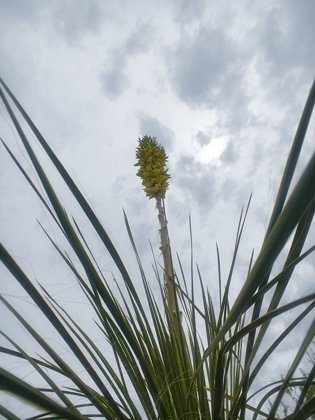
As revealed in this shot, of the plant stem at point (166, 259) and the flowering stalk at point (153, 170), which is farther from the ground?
the flowering stalk at point (153, 170)

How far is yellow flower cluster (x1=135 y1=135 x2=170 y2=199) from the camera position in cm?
298

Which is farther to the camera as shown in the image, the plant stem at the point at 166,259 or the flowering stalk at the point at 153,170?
the flowering stalk at the point at 153,170

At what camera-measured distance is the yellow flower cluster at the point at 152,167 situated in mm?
2977

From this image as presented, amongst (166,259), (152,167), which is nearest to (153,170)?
(152,167)

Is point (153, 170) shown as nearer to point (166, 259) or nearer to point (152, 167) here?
point (152, 167)

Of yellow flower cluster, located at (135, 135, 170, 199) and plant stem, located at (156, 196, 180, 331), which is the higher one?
yellow flower cluster, located at (135, 135, 170, 199)

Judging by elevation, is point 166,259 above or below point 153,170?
below

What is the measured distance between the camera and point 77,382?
2.64ft

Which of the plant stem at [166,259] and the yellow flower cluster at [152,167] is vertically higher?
the yellow flower cluster at [152,167]

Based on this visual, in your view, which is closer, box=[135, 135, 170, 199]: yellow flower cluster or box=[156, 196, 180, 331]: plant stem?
box=[156, 196, 180, 331]: plant stem

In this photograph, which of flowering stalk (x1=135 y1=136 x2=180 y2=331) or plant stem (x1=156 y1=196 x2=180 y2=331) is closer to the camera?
plant stem (x1=156 y1=196 x2=180 y2=331)

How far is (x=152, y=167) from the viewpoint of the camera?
312 centimetres

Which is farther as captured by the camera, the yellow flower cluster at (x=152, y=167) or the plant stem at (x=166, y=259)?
the yellow flower cluster at (x=152, y=167)

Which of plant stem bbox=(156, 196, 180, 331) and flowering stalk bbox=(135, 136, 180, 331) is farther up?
flowering stalk bbox=(135, 136, 180, 331)
